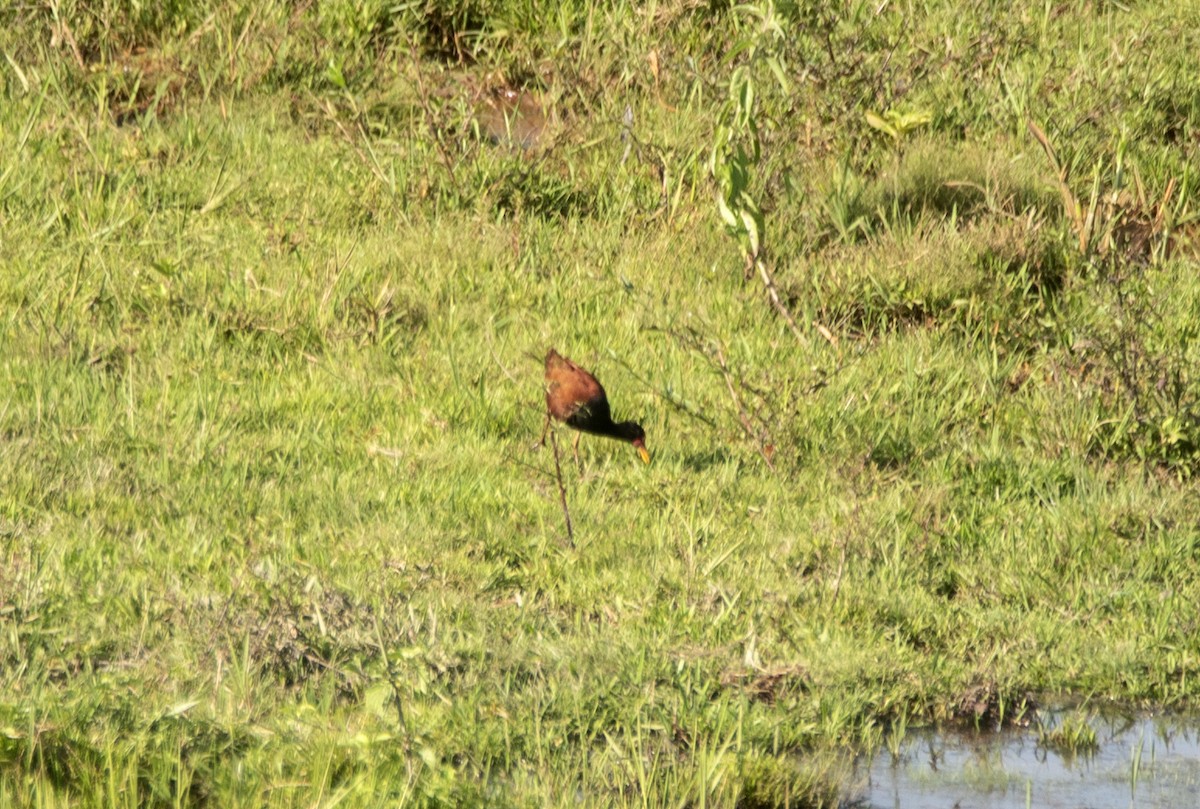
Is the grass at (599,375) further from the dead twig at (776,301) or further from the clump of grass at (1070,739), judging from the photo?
the clump of grass at (1070,739)

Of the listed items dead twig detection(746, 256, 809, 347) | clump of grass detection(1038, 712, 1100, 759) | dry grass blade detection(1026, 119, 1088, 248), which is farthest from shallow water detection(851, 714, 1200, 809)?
dry grass blade detection(1026, 119, 1088, 248)

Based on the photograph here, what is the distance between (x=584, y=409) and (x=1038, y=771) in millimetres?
2084

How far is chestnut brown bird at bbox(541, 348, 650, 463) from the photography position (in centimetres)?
567

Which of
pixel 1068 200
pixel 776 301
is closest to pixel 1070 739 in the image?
pixel 776 301

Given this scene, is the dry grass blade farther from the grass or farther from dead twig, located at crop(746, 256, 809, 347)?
dead twig, located at crop(746, 256, 809, 347)

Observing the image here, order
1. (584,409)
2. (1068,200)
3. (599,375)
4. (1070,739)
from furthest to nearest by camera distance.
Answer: (1068,200), (599,375), (584,409), (1070,739)

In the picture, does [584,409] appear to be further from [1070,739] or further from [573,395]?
[1070,739]

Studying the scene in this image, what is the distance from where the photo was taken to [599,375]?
6461mm

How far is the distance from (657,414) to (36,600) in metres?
2.66

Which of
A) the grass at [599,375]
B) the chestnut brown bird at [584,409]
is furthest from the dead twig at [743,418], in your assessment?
the chestnut brown bird at [584,409]

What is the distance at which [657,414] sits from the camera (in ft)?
20.3

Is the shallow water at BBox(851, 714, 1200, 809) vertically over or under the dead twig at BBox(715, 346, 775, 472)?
under

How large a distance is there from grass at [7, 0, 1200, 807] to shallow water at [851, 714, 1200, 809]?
0.11 m

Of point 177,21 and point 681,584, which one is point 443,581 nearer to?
point 681,584
